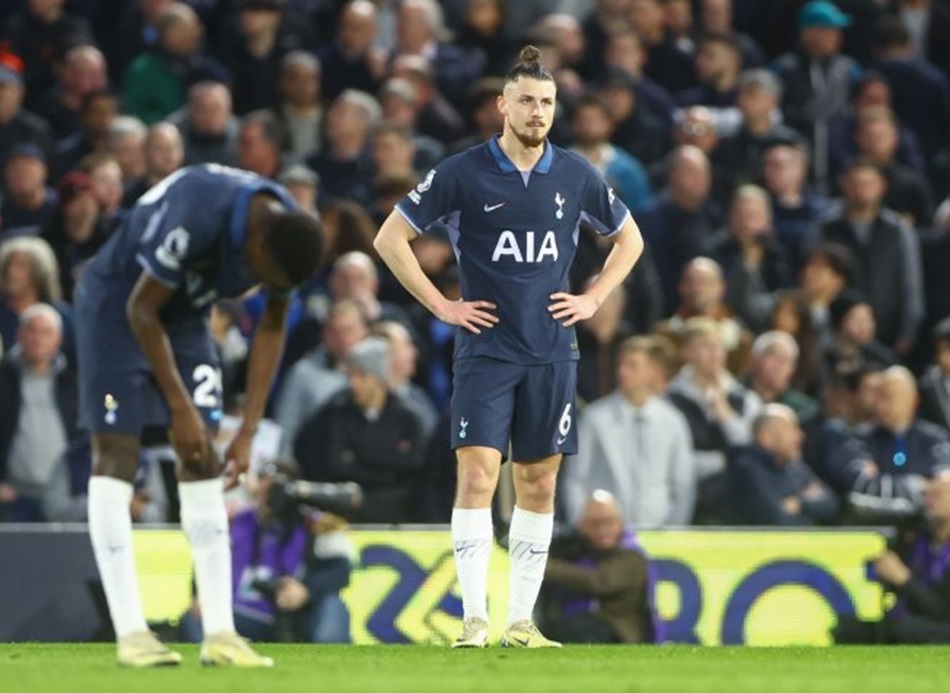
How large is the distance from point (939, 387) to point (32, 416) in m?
6.30

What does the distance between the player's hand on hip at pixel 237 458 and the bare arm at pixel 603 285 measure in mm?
2197

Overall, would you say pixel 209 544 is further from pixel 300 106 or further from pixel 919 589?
pixel 300 106

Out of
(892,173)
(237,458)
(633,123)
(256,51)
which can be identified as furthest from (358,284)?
(237,458)

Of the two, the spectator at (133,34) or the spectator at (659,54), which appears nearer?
the spectator at (133,34)

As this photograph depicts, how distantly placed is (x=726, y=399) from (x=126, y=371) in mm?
7598

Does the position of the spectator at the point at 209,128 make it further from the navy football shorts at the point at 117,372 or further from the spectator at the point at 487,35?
the navy football shorts at the point at 117,372

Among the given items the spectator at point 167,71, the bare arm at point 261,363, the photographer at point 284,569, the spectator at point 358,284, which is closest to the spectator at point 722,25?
the spectator at point 167,71

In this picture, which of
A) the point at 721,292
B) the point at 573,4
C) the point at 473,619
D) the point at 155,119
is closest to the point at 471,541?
the point at 473,619

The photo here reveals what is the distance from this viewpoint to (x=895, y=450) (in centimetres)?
1585

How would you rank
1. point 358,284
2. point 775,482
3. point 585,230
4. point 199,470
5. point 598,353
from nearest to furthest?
point 199,470 < point 775,482 < point 358,284 < point 598,353 < point 585,230

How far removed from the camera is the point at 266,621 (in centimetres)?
1390

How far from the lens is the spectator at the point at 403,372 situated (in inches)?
613

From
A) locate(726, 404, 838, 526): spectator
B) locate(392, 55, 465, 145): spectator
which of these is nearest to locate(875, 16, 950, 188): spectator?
locate(392, 55, 465, 145): spectator

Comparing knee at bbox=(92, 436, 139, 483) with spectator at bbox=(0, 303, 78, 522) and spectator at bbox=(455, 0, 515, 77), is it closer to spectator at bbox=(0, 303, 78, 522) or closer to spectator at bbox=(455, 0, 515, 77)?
spectator at bbox=(0, 303, 78, 522)
